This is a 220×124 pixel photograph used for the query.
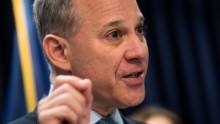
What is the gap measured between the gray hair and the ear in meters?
0.02

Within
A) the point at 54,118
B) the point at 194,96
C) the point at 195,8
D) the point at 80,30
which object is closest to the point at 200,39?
the point at 195,8

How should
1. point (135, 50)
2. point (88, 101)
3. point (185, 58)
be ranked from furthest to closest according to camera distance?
point (185, 58) → point (135, 50) → point (88, 101)

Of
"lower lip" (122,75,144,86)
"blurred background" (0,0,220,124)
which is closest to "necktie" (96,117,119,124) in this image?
"lower lip" (122,75,144,86)

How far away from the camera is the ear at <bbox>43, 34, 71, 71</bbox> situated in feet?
3.78

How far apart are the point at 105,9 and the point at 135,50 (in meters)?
0.14

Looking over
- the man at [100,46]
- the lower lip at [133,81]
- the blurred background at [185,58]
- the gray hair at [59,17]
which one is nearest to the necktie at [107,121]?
the man at [100,46]

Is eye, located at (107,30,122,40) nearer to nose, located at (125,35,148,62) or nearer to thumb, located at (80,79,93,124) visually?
nose, located at (125,35,148,62)

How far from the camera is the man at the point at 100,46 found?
1.09 meters

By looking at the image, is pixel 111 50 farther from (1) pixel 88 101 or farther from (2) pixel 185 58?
(2) pixel 185 58

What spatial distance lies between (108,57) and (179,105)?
1412 millimetres

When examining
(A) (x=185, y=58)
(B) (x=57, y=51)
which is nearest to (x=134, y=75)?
(B) (x=57, y=51)

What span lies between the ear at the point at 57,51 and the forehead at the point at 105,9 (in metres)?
0.10

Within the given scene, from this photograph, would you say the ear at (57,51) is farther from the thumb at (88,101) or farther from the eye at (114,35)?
the thumb at (88,101)

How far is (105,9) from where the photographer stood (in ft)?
3.63
